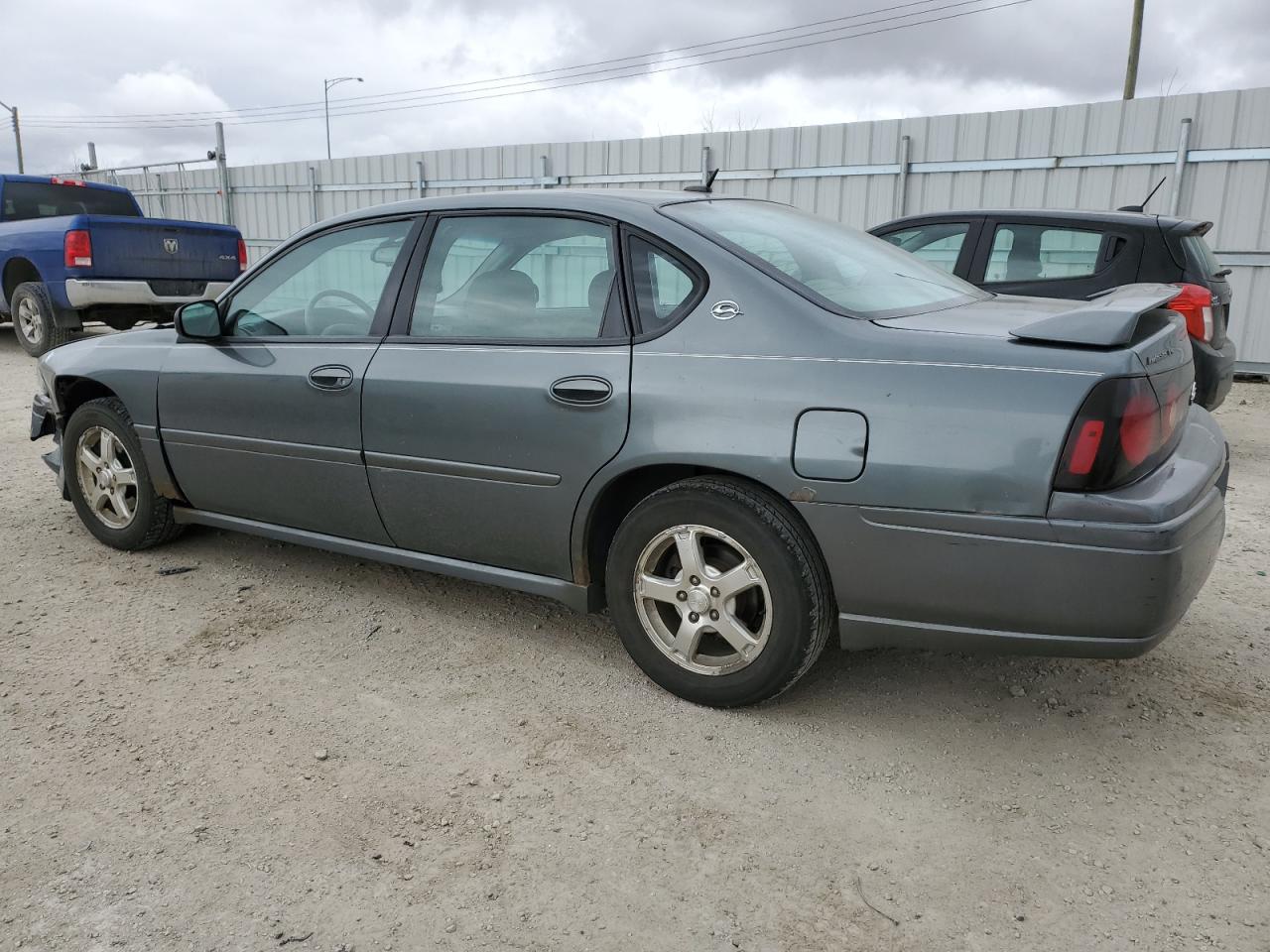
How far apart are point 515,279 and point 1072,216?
15.1 ft

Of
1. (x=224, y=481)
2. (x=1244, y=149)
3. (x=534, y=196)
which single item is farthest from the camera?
(x=1244, y=149)

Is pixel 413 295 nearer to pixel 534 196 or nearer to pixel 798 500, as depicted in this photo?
pixel 534 196

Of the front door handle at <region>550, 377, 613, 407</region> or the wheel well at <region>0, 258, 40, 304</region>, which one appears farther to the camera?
the wheel well at <region>0, 258, 40, 304</region>

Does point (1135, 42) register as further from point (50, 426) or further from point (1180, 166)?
point (50, 426)

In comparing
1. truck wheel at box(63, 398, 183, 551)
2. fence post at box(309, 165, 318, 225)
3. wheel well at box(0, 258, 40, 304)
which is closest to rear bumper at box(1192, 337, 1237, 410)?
truck wheel at box(63, 398, 183, 551)

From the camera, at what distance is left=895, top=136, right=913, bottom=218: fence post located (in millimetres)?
11344

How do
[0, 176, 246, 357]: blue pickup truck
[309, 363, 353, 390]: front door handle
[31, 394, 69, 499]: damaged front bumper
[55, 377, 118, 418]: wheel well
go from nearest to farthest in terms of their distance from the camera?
[309, 363, 353, 390]: front door handle < [55, 377, 118, 418]: wheel well < [31, 394, 69, 499]: damaged front bumper < [0, 176, 246, 357]: blue pickup truck

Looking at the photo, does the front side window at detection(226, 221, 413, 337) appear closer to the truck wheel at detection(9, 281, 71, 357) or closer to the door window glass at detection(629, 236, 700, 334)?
the door window glass at detection(629, 236, 700, 334)

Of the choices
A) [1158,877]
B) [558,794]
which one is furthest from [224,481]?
[1158,877]

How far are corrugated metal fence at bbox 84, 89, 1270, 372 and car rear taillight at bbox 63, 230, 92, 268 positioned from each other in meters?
6.20

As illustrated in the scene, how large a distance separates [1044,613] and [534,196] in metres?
2.09

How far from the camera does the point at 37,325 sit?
34.2 ft

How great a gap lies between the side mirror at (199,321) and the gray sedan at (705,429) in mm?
19

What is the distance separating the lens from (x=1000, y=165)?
10867mm
